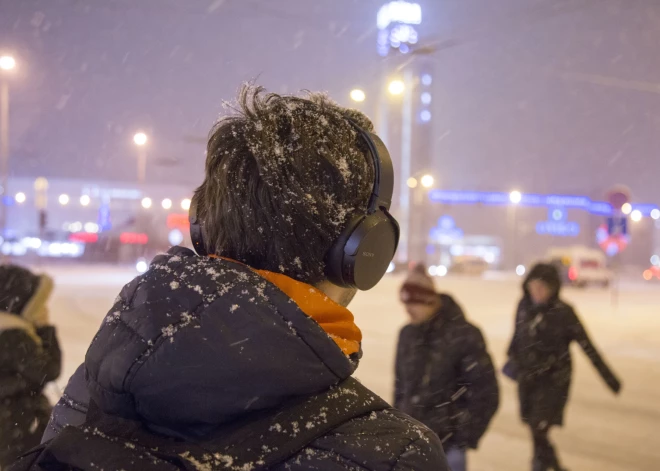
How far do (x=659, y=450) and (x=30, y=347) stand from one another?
5.15 meters

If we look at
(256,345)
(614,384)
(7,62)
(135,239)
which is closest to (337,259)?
(256,345)

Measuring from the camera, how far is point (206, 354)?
36.4 inches

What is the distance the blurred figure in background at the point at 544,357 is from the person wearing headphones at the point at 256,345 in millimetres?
3861

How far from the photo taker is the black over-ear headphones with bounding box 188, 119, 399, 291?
1.16m

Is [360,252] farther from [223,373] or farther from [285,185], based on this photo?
[223,373]

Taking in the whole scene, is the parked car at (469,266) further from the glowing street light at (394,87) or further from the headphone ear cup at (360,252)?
the headphone ear cup at (360,252)

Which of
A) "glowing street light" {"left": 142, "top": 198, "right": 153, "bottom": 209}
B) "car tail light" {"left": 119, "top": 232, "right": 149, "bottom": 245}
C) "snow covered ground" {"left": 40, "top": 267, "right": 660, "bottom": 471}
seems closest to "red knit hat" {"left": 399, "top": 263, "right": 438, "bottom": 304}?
"snow covered ground" {"left": 40, "top": 267, "right": 660, "bottom": 471}

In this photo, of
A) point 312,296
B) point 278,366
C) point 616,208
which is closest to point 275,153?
point 312,296

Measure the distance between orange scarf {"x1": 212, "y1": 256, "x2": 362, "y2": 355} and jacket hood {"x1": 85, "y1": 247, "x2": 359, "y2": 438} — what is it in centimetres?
7

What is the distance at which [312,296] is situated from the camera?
3.54 feet

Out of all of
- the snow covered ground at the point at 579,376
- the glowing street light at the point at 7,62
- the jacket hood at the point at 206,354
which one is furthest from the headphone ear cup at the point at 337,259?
the glowing street light at the point at 7,62

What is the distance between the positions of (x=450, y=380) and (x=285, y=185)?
2.63 metres

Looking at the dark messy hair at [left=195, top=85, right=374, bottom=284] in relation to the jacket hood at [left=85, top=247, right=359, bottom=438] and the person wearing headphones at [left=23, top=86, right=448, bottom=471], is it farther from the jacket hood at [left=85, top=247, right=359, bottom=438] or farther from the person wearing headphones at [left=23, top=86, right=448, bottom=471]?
the jacket hood at [left=85, top=247, right=359, bottom=438]

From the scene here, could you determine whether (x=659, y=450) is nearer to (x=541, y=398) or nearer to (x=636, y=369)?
(x=541, y=398)
